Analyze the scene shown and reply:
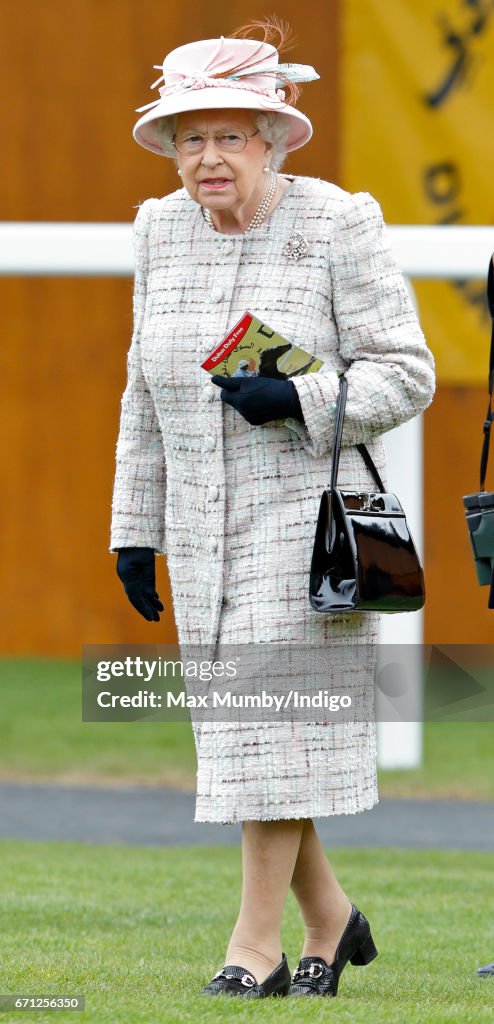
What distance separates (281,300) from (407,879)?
2.87 meters

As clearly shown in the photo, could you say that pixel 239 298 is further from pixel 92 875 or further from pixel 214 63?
pixel 92 875

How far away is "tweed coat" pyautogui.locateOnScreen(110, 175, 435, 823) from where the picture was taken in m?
3.65

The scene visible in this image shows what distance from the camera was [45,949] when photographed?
441 cm

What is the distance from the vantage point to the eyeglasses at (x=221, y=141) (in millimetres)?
3713

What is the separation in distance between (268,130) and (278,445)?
69 centimetres

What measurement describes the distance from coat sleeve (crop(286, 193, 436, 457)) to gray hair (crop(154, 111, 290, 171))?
21cm

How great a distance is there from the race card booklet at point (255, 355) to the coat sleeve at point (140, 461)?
345 mm

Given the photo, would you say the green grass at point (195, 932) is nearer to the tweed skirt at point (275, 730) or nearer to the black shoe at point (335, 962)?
the black shoe at point (335, 962)

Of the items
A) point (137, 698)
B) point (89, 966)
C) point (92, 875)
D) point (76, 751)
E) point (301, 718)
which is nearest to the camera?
point (301, 718)

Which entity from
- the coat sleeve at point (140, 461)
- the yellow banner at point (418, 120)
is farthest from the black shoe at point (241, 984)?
the yellow banner at point (418, 120)

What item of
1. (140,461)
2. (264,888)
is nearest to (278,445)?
(140,461)

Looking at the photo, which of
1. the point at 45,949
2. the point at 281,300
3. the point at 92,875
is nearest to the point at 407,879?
the point at 92,875

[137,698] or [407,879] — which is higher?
[137,698]

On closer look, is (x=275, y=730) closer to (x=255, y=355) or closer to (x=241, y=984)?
(x=241, y=984)
